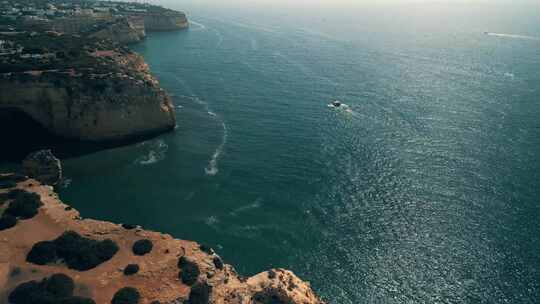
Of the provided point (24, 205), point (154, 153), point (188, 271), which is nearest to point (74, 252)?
point (188, 271)

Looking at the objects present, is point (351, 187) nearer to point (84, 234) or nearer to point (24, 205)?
point (84, 234)

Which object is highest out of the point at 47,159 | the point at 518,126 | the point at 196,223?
the point at 518,126

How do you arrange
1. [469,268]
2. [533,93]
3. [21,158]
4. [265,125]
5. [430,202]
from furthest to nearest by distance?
[533,93]
[265,125]
[21,158]
[430,202]
[469,268]

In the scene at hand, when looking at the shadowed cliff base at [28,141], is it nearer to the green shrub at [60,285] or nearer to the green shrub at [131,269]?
the green shrub at [60,285]

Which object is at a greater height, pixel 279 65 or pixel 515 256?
pixel 279 65

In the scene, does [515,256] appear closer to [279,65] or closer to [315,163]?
[315,163]

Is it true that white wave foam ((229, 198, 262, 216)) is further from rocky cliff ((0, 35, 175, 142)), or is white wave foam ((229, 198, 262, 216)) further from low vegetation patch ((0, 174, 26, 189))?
rocky cliff ((0, 35, 175, 142))

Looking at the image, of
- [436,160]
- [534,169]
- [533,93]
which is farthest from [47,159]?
[533,93]

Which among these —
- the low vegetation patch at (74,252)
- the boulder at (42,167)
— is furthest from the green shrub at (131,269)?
the boulder at (42,167)
